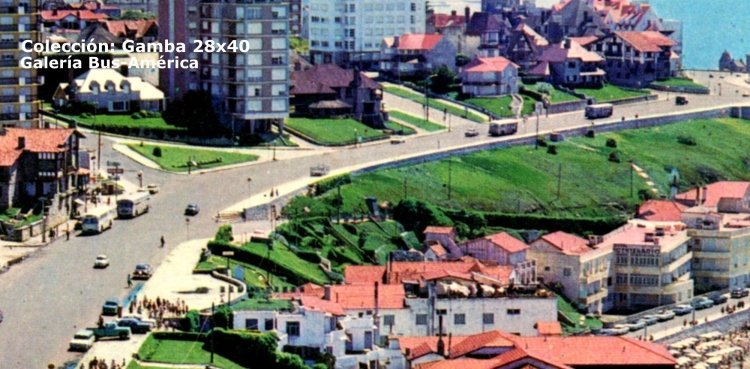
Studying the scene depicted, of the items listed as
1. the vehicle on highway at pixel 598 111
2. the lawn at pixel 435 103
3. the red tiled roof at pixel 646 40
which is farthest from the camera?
the red tiled roof at pixel 646 40

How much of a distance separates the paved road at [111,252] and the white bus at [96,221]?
551 millimetres

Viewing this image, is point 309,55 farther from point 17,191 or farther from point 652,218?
point 17,191

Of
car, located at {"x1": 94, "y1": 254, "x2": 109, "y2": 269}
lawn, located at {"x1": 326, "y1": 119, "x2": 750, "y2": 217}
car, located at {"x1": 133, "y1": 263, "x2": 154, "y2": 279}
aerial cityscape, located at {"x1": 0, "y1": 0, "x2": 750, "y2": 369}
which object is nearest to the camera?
aerial cityscape, located at {"x1": 0, "y1": 0, "x2": 750, "y2": 369}

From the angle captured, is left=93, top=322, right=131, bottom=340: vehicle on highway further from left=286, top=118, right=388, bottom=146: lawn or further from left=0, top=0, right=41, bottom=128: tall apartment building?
left=286, top=118, right=388, bottom=146: lawn

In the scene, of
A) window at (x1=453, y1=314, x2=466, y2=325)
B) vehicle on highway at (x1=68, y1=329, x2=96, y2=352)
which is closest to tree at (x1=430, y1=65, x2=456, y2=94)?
window at (x1=453, y1=314, x2=466, y2=325)

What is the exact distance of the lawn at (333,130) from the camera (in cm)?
14588

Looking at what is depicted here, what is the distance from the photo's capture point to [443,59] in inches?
6983

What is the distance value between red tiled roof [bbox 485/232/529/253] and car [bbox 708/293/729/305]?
1069 centimetres

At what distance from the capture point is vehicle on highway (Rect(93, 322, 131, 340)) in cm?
9044

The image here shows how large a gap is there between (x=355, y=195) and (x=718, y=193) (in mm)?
23903

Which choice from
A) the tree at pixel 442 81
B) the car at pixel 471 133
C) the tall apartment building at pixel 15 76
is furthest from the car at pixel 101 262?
the tree at pixel 442 81

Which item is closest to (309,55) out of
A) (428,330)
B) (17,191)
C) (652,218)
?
(652,218)

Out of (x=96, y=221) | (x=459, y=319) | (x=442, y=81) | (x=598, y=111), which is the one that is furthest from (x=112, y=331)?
(x=598, y=111)

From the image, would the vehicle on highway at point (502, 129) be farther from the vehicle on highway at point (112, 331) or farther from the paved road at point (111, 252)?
the vehicle on highway at point (112, 331)
